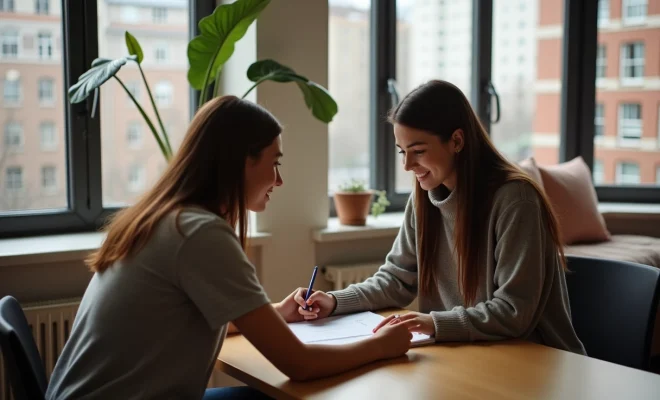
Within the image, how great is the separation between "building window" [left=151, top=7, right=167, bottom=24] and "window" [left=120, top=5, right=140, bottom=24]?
0.06m

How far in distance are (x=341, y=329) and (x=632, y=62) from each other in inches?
119

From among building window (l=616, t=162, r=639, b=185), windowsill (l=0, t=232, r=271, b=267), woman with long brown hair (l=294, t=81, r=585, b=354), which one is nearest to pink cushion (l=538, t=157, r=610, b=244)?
building window (l=616, t=162, r=639, b=185)

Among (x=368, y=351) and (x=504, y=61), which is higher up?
(x=504, y=61)

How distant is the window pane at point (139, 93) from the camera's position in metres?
2.89

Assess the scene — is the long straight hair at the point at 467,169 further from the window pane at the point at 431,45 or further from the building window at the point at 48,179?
the window pane at the point at 431,45

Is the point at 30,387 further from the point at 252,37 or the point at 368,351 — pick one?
the point at 252,37

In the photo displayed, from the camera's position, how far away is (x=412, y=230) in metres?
2.11

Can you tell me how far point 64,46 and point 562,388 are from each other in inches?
85.5

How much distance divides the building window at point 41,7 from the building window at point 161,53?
1.42 feet

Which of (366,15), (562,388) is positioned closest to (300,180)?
(366,15)

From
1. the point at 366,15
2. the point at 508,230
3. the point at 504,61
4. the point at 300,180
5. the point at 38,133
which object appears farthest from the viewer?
the point at 504,61

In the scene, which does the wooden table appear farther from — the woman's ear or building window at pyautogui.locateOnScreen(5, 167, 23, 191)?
building window at pyautogui.locateOnScreen(5, 167, 23, 191)

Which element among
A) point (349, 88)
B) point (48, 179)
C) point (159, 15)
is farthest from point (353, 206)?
point (48, 179)

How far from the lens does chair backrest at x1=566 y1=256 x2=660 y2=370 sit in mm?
1854
